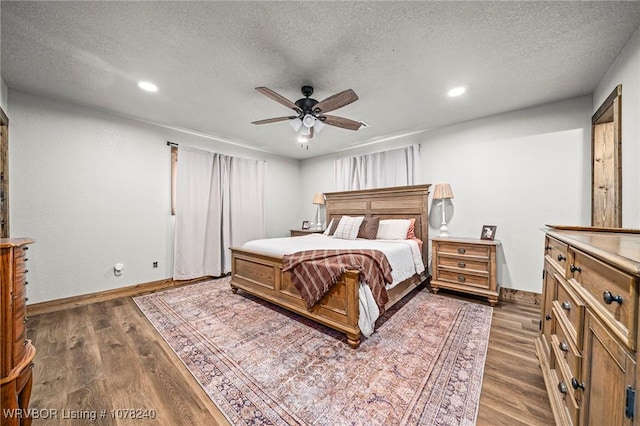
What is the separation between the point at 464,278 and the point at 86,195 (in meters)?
4.97

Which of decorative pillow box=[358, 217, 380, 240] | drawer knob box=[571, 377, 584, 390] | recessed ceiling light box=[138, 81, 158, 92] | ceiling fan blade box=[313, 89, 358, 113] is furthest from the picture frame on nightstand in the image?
recessed ceiling light box=[138, 81, 158, 92]

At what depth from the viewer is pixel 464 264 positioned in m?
3.03

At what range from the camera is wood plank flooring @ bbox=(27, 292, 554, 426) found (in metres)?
1.35

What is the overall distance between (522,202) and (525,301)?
125 cm

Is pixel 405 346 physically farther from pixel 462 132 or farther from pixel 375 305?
pixel 462 132

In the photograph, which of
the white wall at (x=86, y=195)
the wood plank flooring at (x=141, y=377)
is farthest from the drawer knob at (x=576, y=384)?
the white wall at (x=86, y=195)

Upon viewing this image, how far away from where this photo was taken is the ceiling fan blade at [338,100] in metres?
1.99

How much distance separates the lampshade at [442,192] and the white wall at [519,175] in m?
0.24

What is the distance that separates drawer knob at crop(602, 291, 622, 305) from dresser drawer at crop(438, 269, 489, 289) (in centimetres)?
241

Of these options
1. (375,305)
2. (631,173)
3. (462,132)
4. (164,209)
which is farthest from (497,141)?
(164,209)

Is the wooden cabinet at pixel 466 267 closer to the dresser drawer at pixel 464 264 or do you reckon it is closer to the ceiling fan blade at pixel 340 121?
the dresser drawer at pixel 464 264

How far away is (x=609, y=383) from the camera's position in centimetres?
75

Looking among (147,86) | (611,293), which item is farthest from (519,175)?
(147,86)

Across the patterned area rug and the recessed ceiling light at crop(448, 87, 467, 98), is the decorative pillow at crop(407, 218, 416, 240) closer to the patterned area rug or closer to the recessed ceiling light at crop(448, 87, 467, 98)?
the patterned area rug
